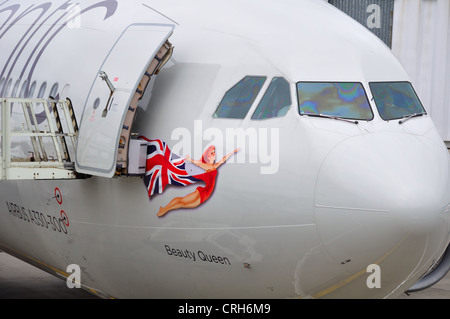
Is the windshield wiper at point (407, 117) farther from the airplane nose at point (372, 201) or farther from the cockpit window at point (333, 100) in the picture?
the airplane nose at point (372, 201)

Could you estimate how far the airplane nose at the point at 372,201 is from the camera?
8.20m

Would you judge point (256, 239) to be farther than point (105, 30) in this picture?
No

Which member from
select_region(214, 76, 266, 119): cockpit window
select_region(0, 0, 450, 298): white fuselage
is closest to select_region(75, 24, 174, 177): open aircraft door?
select_region(0, 0, 450, 298): white fuselage

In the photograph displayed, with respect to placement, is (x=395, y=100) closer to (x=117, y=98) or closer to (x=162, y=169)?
(x=162, y=169)

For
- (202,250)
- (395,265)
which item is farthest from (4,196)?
(395,265)

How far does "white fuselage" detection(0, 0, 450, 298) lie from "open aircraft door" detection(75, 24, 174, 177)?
0.07m

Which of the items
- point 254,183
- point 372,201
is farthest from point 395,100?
point 254,183

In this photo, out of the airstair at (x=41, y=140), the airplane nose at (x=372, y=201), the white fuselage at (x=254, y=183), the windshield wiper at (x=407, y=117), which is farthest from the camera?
the airstair at (x=41, y=140)

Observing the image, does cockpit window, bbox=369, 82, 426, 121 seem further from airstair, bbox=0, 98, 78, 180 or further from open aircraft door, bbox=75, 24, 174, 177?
airstair, bbox=0, 98, 78, 180

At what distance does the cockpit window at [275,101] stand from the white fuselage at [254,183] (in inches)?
2.4

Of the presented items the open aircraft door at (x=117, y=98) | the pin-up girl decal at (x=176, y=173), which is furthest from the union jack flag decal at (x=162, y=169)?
the open aircraft door at (x=117, y=98)

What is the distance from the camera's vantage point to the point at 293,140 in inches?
338
